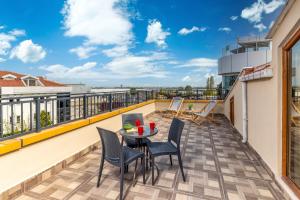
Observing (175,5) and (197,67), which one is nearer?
(175,5)

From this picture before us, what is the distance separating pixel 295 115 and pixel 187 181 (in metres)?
1.81

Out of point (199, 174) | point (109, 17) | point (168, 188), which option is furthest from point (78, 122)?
point (109, 17)

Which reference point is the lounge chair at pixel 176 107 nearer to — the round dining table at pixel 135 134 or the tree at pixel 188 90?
the tree at pixel 188 90

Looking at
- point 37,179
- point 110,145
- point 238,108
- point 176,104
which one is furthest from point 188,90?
point 37,179

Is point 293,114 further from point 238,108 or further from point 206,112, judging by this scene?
point 206,112

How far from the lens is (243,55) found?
17.1 m

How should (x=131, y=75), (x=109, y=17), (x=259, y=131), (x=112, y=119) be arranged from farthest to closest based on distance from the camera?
1. (x=131, y=75)
2. (x=109, y=17)
3. (x=112, y=119)
4. (x=259, y=131)

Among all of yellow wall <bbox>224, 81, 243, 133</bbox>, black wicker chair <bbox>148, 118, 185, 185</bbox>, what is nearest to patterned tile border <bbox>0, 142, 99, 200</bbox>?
black wicker chair <bbox>148, 118, 185, 185</bbox>

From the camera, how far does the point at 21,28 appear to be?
26.1 m

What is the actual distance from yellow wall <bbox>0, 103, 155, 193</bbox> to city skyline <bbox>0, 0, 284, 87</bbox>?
16.2 ft

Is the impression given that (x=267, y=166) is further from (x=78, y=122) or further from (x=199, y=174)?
(x=78, y=122)

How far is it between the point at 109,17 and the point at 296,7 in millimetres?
8332

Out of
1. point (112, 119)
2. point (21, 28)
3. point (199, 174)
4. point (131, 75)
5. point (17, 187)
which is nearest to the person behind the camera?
point (17, 187)

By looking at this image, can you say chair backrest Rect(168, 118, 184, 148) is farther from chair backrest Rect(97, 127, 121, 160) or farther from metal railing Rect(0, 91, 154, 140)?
metal railing Rect(0, 91, 154, 140)
